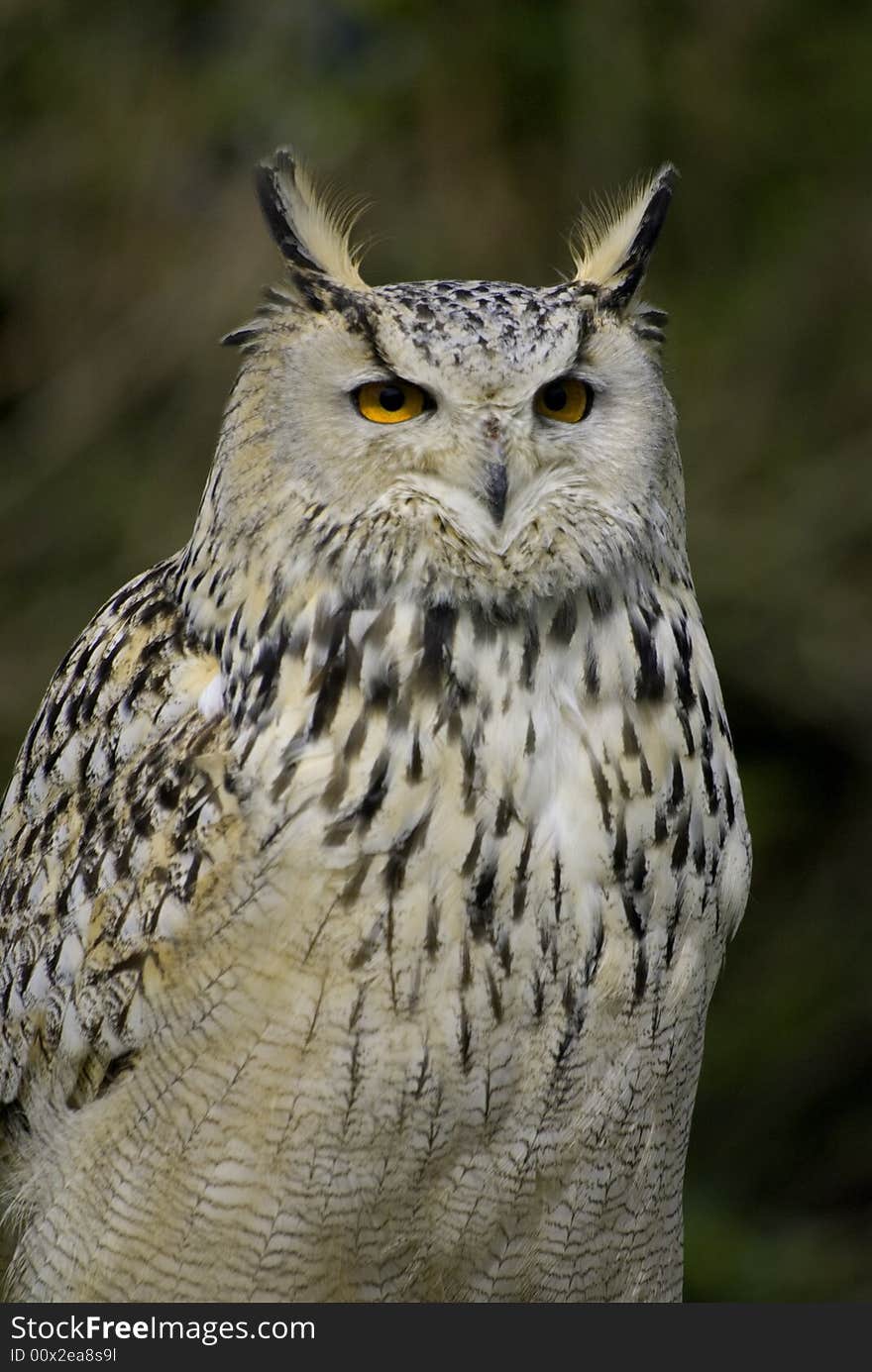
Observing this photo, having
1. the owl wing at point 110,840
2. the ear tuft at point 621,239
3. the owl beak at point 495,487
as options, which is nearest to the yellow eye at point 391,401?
the owl beak at point 495,487

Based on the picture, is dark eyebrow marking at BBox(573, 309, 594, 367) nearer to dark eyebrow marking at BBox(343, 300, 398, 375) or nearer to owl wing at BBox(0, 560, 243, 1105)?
dark eyebrow marking at BBox(343, 300, 398, 375)

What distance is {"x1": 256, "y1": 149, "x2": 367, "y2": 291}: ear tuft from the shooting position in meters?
2.28

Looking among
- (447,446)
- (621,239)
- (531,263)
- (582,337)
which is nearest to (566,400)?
(582,337)

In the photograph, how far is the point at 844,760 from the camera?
16.1 ft

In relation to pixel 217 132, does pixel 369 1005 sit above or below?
below

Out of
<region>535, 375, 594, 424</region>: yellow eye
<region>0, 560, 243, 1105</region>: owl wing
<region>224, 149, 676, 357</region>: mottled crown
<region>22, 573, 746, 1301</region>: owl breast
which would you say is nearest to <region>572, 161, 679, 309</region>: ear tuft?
<region>224, 149, 676, 357</region>: mottled crown

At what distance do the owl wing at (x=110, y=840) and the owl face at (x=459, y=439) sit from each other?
27cm

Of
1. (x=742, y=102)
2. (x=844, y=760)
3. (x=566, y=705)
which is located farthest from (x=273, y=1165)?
(x=742, y=102)

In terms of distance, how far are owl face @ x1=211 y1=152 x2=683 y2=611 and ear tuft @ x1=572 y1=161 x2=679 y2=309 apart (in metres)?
0.06

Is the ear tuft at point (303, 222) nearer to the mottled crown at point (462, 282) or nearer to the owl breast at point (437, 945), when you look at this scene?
the mottled crown at point (462, 282)

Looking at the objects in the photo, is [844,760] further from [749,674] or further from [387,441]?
[387,441]

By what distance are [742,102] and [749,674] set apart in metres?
1.48

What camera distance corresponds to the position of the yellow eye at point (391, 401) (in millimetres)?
2127

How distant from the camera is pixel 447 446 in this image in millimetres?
2096
